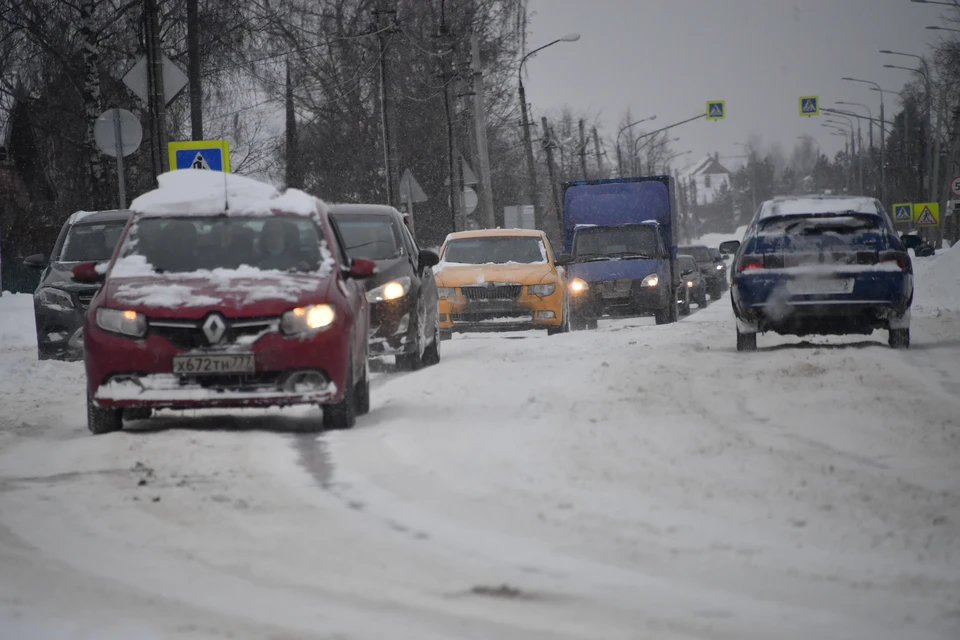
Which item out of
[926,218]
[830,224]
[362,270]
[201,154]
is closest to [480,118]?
[201,154]

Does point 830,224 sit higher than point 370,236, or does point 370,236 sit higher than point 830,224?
point 370,236

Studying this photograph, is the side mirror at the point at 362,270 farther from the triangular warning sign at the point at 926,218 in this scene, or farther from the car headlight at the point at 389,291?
the triangular warning sign at the point at 926,218

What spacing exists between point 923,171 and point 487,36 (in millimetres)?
47493

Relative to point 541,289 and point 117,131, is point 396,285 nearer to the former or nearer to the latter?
point 541,289

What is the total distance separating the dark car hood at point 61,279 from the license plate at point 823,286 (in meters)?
8.29

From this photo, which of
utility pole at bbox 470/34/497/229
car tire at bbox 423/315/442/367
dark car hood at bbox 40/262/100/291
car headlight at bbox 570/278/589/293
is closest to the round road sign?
dark car hood at bbox 40/262/100/291

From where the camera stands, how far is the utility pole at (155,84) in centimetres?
2214

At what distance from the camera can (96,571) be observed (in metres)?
4.98

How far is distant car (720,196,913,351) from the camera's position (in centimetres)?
1427

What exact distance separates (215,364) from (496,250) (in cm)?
1279

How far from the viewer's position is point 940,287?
30031 millimetres

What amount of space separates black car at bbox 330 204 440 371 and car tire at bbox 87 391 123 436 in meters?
4.26

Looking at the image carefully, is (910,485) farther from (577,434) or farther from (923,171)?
(923,171)

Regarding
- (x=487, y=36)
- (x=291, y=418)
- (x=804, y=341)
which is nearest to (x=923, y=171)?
(x=487, y=36)
